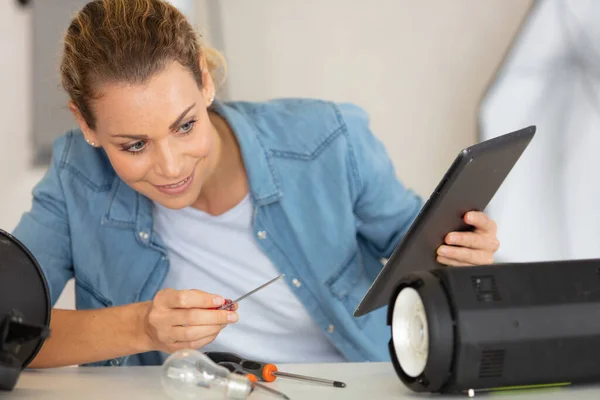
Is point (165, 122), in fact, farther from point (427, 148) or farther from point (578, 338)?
point (427, 148)

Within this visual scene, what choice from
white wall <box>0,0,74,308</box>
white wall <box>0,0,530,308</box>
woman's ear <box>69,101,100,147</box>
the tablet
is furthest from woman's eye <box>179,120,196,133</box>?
white wall <box>0,0,74,308</box>

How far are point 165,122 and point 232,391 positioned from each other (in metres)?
0.50

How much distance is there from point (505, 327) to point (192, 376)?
1.12 feet

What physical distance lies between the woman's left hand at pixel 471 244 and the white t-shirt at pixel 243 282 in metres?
0.44

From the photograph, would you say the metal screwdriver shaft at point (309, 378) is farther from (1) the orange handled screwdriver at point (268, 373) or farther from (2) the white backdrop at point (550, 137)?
(2) the white backdrop at point (550, 137)

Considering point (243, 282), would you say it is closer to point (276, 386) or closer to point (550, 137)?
Answer: point (276, 386)

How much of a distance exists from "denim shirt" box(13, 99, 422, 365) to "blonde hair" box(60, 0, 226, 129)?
0.22 metres

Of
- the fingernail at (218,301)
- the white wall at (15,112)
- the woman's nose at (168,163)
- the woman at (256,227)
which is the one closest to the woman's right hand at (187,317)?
the fingernail at (218,301)

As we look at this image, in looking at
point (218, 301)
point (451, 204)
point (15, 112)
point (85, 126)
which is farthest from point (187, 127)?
point (15, 112)

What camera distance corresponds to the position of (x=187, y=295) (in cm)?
103

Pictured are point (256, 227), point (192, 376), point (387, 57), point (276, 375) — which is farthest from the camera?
point (387, 57)

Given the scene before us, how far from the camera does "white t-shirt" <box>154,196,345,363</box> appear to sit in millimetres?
1487

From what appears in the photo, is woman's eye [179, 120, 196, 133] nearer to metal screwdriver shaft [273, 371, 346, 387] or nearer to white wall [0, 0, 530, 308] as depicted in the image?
metal screwdriver shaft [273, 371, 346, 387]

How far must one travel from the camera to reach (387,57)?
6.76 ft
